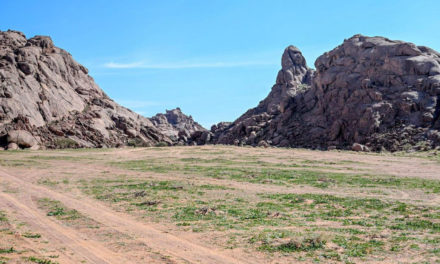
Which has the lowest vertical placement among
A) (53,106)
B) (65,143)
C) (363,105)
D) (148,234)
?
→ (148,234)

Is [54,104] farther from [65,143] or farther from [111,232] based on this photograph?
[111,232]

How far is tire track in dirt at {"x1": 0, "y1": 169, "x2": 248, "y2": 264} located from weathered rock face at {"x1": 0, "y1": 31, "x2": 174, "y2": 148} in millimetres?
57940

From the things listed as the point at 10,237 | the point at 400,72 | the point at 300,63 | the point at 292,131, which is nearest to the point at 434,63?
the point at 400,72

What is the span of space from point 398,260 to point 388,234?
355 centimetres

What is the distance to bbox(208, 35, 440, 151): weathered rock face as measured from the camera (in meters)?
77.8

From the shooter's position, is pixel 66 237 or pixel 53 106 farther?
pixel 53 106

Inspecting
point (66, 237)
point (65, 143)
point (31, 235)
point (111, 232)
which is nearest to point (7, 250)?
point (31, 235)

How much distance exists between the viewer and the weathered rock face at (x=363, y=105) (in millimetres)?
77812

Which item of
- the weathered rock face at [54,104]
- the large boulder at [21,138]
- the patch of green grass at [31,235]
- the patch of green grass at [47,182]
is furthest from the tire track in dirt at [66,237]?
the weathered rock face at [54,104]

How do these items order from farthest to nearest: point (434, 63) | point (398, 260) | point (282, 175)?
1. point (434, 63)
2. point (282, 175)
3. point (398, 260)

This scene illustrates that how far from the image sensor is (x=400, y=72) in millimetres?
86062

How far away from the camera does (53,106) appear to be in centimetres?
9006

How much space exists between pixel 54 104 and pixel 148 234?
8418cm

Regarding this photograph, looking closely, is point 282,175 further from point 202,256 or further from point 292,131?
point 292,131
